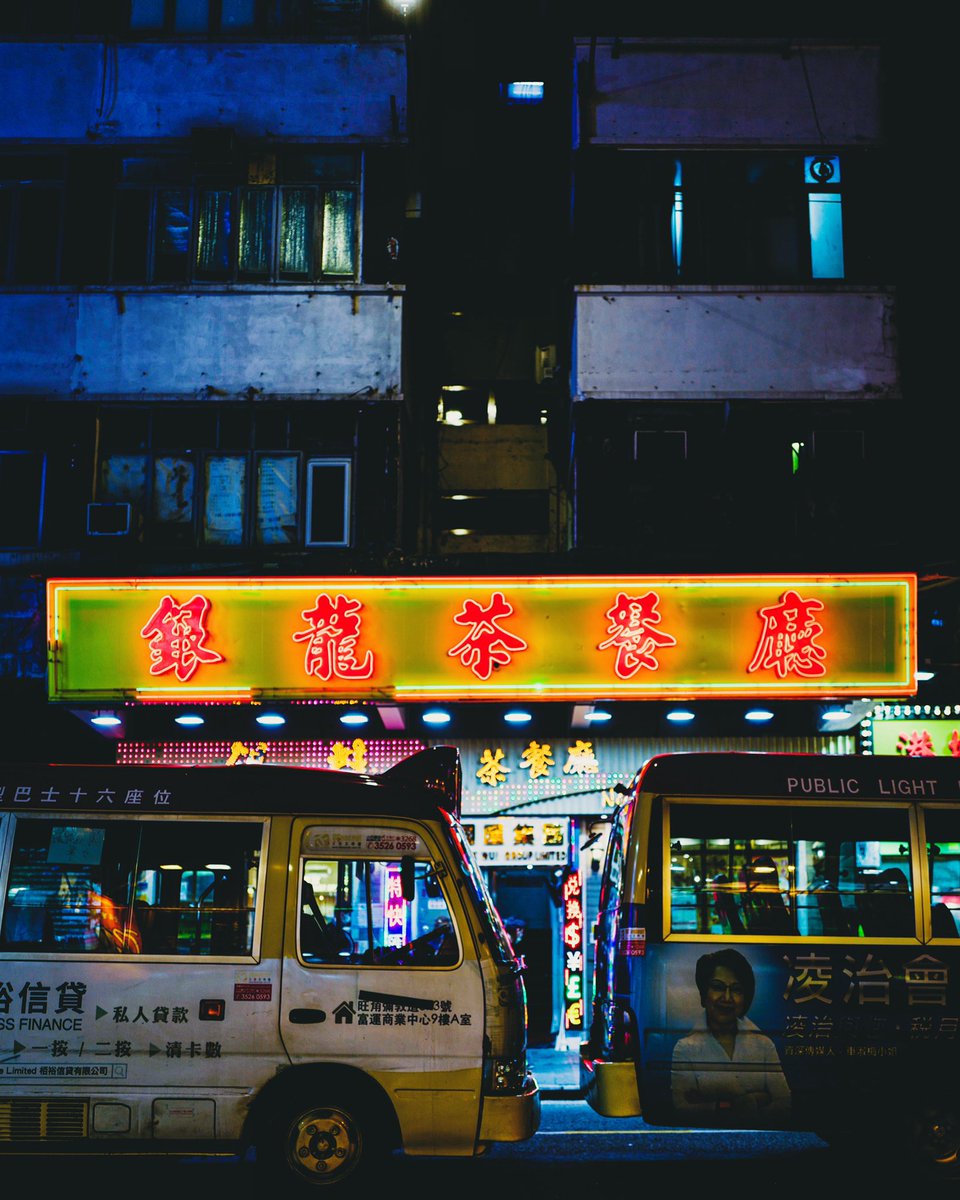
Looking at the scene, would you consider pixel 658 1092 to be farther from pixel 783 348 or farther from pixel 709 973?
pixel 783 348

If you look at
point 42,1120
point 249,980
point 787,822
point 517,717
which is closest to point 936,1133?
point 787,822

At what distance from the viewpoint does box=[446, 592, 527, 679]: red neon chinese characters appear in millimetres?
12164

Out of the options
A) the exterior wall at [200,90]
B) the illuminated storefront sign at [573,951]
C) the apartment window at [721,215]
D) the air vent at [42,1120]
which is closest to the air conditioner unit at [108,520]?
the exterior wall at [200,90]

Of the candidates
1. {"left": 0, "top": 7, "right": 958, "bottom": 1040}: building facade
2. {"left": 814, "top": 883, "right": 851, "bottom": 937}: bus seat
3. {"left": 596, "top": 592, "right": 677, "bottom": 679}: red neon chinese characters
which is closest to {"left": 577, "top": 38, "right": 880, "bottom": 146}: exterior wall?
{"left": 0, "top": 7, "right": 958, "bottom": 1040}: building facade

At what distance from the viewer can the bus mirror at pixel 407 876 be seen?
727 centimetres

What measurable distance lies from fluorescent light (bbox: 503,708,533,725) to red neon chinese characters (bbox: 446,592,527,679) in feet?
3.67

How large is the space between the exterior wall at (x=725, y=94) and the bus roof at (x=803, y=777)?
31.9 ft

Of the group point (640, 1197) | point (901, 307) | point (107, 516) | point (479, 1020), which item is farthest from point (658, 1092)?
point (901, 307)

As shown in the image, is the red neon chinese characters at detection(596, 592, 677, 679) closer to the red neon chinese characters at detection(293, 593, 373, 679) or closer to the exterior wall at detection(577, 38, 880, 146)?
the red neon chinese characters at detection(293, 593, 373, 679)

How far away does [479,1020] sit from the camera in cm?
699

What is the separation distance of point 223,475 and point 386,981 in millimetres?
8702

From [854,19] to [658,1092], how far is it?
1382 centimetres

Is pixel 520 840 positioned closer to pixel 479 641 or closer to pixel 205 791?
pixel 479 641

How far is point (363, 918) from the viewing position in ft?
23.7
